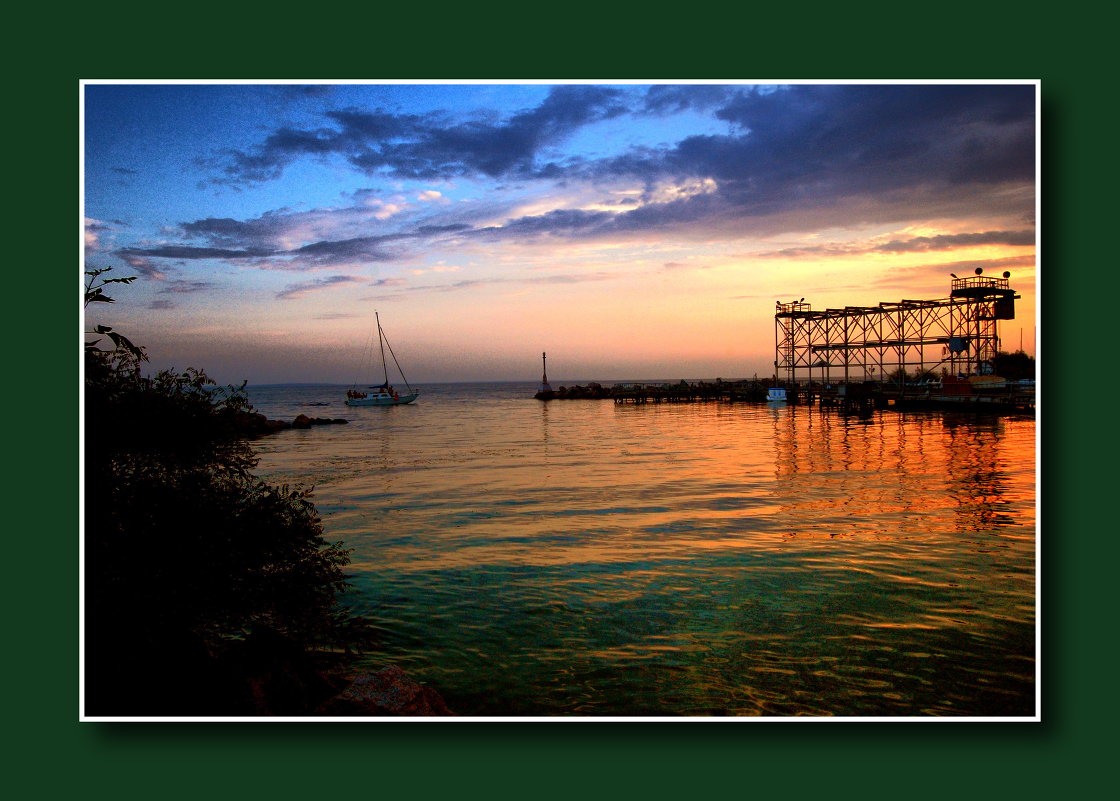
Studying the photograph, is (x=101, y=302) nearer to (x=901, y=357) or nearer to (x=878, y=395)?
(x=901, y=357)

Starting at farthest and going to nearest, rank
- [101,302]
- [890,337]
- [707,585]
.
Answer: [890,337]
[707,585]
[101,302]

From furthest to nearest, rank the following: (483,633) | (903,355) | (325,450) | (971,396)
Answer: (903,355) < (971,396) < (325,450) < (483,633)

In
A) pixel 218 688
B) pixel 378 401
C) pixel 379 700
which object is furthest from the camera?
pixel 378 401

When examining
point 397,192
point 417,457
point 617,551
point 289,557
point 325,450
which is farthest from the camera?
point 325,450

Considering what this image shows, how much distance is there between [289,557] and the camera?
555 cm

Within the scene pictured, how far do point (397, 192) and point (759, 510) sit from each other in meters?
7.87

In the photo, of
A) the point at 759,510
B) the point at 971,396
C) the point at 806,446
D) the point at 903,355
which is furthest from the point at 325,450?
the point at 903,355

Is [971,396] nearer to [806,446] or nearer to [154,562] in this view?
[806,446]

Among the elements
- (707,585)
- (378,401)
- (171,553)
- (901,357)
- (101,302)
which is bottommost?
(707,585)

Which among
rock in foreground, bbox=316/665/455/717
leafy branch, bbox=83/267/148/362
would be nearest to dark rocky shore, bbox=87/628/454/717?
rock in foreground, bbox=316/665/455/717

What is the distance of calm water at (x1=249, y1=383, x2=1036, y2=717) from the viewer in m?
5.30

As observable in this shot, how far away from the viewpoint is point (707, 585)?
7.71m

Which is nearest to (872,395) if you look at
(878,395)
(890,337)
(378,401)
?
(878,395)
